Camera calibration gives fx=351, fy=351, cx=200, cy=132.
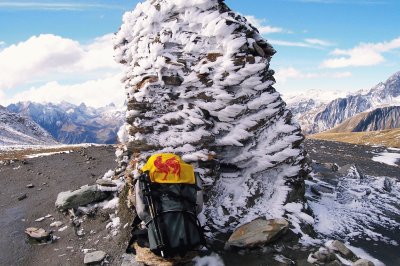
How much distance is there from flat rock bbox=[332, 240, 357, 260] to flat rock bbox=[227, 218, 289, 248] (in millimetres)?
1774

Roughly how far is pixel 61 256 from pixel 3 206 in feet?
31.5

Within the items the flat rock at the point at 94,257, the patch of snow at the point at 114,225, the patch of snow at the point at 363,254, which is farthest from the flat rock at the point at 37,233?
the patch of snow at the point at 363,254

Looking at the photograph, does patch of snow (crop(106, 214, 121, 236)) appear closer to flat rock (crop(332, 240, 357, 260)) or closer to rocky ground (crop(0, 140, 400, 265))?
rocky ground (crop(0, 140, 400, 265))

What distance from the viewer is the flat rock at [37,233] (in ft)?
47.2

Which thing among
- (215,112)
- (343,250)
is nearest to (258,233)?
(343,250)

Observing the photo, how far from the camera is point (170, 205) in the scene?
33.6ft

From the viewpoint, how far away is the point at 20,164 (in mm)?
34625

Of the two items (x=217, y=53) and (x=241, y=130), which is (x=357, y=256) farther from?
(x=217, y=53)

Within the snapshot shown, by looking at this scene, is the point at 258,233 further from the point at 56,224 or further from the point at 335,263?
the point at 56,224

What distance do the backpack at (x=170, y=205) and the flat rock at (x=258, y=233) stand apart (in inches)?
96.3

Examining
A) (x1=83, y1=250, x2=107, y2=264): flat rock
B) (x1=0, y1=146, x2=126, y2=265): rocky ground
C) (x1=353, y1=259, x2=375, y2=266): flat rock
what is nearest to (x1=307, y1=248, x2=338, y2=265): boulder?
(x1=353, y1=259, x2=375, y2=266): flat rock

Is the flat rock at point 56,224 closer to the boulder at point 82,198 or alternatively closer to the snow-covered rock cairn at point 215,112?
the boulder at point 82,198

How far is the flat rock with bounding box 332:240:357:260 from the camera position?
Answer: 40.0ft

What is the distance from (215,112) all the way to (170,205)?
599cm
